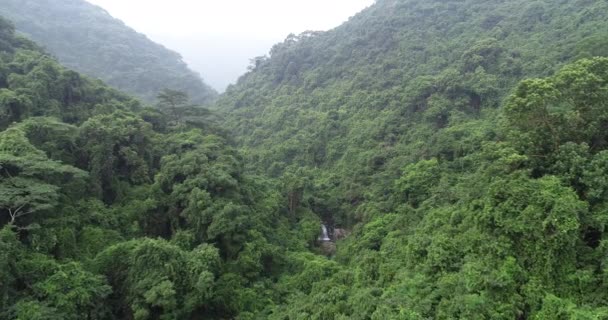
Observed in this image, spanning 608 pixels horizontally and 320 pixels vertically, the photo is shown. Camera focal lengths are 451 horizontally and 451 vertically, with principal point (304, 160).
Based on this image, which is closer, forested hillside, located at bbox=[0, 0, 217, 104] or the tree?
the tree

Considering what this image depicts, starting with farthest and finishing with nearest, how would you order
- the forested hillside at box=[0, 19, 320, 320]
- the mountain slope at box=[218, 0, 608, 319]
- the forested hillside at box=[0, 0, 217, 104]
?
the forested hillside at box=[0, 0, 217, 104], the forested hillside at box=[0, 19, 320, 320], the mountain slope at box=[218, 0, 608, 319]

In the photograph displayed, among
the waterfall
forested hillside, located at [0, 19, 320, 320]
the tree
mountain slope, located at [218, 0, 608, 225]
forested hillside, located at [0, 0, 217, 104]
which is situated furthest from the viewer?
forested hillside, located at [0, 0, 217, 104]

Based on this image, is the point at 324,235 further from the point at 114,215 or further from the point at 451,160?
the point at 114,215

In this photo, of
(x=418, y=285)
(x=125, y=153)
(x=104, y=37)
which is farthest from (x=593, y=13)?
(x=104, y=37)

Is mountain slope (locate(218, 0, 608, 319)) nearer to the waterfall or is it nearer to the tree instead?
the waterfall

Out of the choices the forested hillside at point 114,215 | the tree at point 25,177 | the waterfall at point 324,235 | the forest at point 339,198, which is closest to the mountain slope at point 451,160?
the forest at point 339,198

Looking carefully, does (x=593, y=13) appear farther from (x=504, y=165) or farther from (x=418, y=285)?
(x=418, y=285)

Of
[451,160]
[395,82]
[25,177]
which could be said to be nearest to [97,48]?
[395,82]

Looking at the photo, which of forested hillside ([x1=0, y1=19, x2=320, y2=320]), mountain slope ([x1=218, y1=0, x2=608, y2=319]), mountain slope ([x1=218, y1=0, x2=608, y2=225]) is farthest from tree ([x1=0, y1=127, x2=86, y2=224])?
mountain slope ([x1=218, y1=0, x2=608, y2=225])
